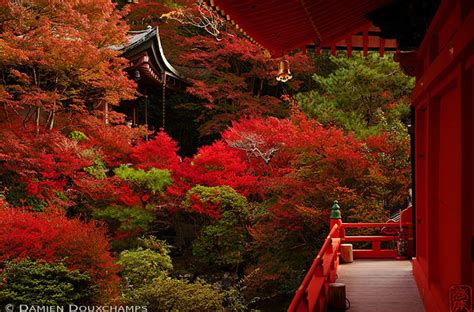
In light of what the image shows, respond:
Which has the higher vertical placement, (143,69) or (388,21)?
(143,69)

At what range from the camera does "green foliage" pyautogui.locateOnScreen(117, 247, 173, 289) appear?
1176cm

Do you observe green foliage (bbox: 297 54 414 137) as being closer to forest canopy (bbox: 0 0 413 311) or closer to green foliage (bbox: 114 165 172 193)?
forest canopy (bbox: 0 0 413 311)

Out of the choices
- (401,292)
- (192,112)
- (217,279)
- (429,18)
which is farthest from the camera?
(192,112)

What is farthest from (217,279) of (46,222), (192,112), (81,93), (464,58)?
(464,58)

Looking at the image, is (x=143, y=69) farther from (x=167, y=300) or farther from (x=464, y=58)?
(x=464, y=58)

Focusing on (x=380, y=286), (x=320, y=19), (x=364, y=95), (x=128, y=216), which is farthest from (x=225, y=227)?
(x=320, y=19)

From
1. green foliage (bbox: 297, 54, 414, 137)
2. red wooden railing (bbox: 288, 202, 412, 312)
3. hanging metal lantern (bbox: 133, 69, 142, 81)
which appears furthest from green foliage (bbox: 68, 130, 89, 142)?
red wooden railing (bbox: 288, 202, 412, 312)

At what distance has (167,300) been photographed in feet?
30.5

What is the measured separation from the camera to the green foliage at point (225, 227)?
13891 millimetres

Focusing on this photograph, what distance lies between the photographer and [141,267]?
11930 millimetres

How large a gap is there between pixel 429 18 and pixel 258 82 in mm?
17787

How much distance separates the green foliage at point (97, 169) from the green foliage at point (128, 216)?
3.31ft

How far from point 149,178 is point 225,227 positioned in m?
2.44

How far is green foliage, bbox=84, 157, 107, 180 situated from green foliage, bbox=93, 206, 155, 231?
1008 mm
